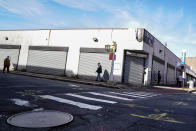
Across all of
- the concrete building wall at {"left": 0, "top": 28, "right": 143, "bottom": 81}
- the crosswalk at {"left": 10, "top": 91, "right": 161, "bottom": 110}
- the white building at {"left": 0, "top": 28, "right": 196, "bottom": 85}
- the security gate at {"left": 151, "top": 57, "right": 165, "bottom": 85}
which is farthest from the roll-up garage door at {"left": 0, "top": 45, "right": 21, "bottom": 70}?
the crosswalk at {"left": 10, "top": 91, "right": 161, "bottom": 110}

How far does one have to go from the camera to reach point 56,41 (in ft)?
69.1

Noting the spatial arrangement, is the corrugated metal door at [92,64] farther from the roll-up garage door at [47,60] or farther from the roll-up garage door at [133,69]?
the roll-up garage door at [47,60]

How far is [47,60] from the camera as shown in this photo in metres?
21.3

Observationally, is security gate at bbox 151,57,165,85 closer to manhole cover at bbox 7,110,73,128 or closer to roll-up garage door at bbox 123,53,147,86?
roll-up garage door at bbox 123,53,147,86

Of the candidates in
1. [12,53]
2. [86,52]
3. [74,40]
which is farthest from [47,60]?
[12,53]

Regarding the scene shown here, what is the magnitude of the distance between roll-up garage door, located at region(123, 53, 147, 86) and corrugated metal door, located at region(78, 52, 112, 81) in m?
2.01

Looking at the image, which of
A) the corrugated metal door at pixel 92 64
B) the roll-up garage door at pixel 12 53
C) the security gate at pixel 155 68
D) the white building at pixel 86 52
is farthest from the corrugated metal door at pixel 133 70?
the roll-up garage door at pixel 12 53

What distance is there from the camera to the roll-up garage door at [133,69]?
17.9 meters

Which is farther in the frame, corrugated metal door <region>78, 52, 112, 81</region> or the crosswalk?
corrugated metal door <region>78, 52, 112, 81</region>

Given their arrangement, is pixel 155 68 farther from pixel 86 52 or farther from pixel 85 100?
pixel 85 100

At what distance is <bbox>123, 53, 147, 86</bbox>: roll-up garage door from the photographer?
17875mm

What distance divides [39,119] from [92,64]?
15.5 m

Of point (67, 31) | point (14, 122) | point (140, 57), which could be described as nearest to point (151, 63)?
point (140, 57)

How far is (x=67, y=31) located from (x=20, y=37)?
815cm
